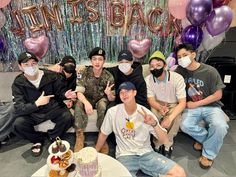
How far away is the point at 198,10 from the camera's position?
253cm

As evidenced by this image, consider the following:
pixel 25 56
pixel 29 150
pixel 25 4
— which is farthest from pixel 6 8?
pixel 29 150

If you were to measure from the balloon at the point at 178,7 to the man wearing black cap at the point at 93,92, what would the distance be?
912 millimetres

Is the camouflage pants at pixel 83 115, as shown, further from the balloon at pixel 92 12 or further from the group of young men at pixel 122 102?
the balloon at pixel 92 12

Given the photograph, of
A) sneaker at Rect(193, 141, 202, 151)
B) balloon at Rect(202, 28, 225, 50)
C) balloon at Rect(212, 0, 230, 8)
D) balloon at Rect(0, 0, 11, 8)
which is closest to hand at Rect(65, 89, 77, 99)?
balloon at Rect(0, 0, 11, 8)

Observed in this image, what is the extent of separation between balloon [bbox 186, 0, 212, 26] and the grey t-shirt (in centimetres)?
49

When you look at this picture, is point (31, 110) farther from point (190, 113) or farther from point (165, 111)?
point (190, 113)

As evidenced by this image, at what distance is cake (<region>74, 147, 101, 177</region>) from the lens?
1.46 meters

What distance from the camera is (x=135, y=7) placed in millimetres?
2971

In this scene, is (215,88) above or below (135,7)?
below

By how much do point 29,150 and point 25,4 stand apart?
163 cm

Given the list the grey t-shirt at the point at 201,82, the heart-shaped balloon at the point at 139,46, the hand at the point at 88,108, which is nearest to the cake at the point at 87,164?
the hand at the point at 88,108

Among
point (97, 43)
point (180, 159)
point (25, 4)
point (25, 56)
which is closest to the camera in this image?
point (25, 56)

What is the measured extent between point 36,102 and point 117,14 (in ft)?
4.61

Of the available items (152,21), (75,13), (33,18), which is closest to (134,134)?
(152,21)
